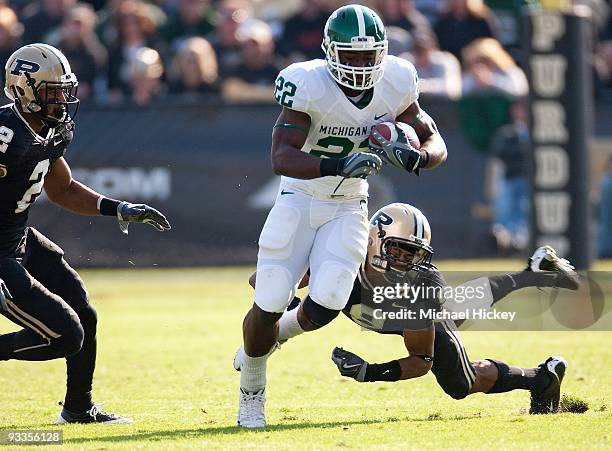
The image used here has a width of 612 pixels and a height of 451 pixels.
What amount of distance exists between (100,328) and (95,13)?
25.0 feet

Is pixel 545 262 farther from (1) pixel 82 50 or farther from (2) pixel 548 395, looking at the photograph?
(1) pixel 82 50

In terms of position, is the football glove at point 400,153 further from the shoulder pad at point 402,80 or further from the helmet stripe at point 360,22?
the helmet stripe at point 360,22

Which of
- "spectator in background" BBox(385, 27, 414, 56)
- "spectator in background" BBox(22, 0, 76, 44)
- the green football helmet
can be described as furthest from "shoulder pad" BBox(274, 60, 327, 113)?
"spectator in background" BBox(22, 0, 76, 44)

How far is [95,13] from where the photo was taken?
56.0 feet

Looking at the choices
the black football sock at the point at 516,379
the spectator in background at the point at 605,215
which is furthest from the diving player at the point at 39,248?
the spectator in background at the point at 605,215

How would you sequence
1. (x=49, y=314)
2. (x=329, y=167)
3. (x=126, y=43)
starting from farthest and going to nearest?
(x=126, y=43) < (x=49, y=314) < (x=329, y=167)

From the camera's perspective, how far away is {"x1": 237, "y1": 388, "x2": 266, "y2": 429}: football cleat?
6094 mm

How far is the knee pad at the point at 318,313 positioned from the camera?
6133 mm

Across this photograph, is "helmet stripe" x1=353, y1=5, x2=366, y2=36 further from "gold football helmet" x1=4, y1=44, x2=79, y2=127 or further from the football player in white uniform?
"gold football helmet" x1=4, y1=44, x2=79, y2=127

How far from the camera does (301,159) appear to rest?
5898 mm

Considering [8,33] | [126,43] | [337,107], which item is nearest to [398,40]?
[126,43]

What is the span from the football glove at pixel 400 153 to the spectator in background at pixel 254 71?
9.09 meters

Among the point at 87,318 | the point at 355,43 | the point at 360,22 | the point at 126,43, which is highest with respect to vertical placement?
the point at 126,43

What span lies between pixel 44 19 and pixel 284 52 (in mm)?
3236
